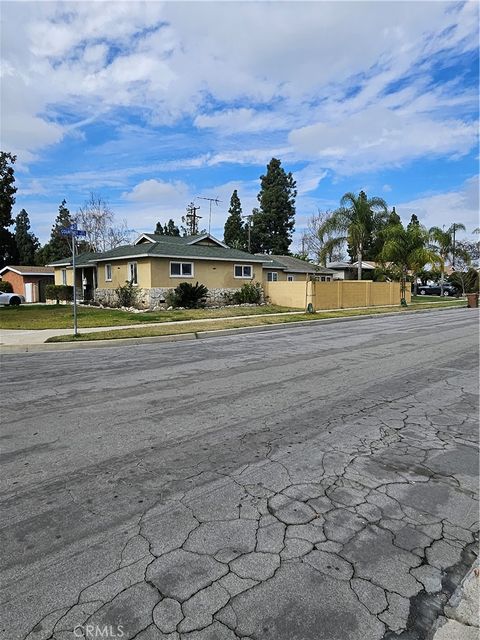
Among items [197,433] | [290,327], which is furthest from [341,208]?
Result: [197,433]

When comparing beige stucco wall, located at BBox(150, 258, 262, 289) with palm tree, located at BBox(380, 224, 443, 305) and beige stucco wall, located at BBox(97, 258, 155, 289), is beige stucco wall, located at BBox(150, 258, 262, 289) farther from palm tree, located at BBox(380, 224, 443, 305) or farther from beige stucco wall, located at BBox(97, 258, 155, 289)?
palm tree, located at BBox(380, 224, 443, 305)

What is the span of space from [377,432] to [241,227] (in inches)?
2422

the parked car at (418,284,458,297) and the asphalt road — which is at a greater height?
the parked car at (418,284,458,297)

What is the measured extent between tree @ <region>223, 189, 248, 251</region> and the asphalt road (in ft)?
185

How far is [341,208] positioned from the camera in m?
36.2

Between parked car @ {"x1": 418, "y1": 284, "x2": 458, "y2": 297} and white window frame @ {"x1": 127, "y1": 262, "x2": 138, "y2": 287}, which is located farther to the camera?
parked car @ {"x1": 418, "y1": 284, "x2": 458, "y2": 297}

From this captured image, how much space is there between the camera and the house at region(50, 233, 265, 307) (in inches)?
1071

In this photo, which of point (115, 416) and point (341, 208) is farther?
point (341, 208)

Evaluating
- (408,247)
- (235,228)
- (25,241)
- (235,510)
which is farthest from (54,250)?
(235,510)

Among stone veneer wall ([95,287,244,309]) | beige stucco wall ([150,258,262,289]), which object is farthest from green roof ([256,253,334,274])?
stone veneer wall ([95,287,244,309])

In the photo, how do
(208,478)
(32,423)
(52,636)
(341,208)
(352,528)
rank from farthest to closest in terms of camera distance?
(341,208) < (32,423) < (208,478) < (352,528) < (52,636)

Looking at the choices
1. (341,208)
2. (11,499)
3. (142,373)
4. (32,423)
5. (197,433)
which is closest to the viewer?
(11,499)

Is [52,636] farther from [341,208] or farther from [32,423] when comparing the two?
[341,208]

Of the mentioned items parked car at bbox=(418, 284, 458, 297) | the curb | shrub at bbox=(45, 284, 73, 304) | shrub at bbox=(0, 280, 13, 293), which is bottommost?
the curb
